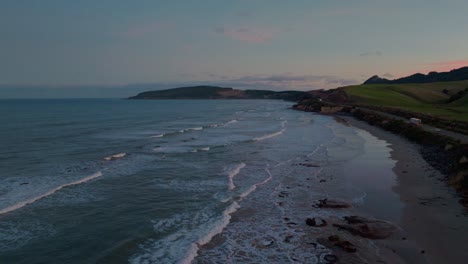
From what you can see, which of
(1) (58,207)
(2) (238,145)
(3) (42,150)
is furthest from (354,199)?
(3) (42,150)

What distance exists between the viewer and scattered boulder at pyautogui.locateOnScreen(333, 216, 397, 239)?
12.7 m

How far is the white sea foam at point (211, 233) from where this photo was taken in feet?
37.6

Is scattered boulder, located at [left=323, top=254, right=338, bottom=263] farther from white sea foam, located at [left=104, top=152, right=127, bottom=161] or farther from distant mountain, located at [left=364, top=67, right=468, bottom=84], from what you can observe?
distant mountain, located at [left=364, top=67, right=468, bottom=84]

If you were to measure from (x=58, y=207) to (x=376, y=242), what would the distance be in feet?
38.7

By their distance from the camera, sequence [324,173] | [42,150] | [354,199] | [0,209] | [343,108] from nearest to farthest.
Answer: [0,209] < [354,199] < [324,173] < [42,150] < [343,108]

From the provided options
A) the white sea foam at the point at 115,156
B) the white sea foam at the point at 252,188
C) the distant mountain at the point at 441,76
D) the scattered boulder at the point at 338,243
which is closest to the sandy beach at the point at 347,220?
the scattered boulder at the point at 338,243

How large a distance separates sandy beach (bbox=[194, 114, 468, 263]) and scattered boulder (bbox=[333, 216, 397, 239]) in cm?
3

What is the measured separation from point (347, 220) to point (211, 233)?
15.4 ft

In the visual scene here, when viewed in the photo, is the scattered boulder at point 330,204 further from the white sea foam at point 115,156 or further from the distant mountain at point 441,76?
the distant mountain at point 441,76

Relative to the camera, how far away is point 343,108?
82562 millimetres

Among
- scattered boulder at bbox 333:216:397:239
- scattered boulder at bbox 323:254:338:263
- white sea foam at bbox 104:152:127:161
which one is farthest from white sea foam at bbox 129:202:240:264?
white sea foam at bbox 104:152:127:161

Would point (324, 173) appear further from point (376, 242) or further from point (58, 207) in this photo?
point (58, 207)

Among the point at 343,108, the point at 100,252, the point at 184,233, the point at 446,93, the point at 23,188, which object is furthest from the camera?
the point at 446,93

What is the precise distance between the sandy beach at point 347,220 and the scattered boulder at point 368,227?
30mm
